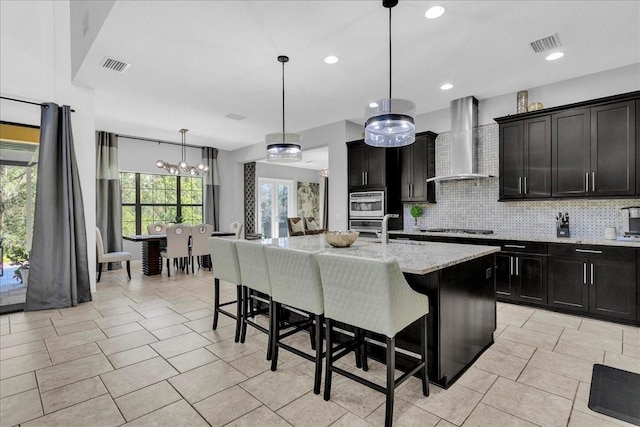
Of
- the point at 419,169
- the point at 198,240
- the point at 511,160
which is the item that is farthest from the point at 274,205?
the point at 511,160

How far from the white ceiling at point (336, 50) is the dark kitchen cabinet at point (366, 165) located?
0.87 meters

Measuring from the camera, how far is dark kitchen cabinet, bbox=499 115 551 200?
158 inches

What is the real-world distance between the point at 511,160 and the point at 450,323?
308 centimetres

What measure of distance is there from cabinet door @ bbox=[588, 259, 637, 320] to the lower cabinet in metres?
→ 0.44

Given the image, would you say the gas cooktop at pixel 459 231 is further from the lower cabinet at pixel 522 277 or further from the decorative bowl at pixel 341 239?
the decorative bowl at pixel 341 239

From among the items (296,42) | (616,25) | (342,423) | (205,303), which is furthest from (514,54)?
(205,303)

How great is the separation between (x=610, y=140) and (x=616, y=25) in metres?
1.28

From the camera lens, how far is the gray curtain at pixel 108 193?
668 cm

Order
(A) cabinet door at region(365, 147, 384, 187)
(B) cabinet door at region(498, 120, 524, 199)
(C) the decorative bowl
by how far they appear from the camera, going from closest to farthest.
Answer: (C) the decorative bowl, (B) cabinet door at region(498, 120, 524, 199), (A) cabinet door at region(365, 147, 384, 187)

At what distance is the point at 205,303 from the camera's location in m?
4.15

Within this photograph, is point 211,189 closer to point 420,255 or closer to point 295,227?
point 295,227

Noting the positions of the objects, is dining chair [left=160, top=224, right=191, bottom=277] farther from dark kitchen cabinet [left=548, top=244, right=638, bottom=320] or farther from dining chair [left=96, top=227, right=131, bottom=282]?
dark kitchen cabinet [left=548, top=244, right=638, bottom=320]

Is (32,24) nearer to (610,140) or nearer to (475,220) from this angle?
(475,220)

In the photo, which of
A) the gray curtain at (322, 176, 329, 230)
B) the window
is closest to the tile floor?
the window
